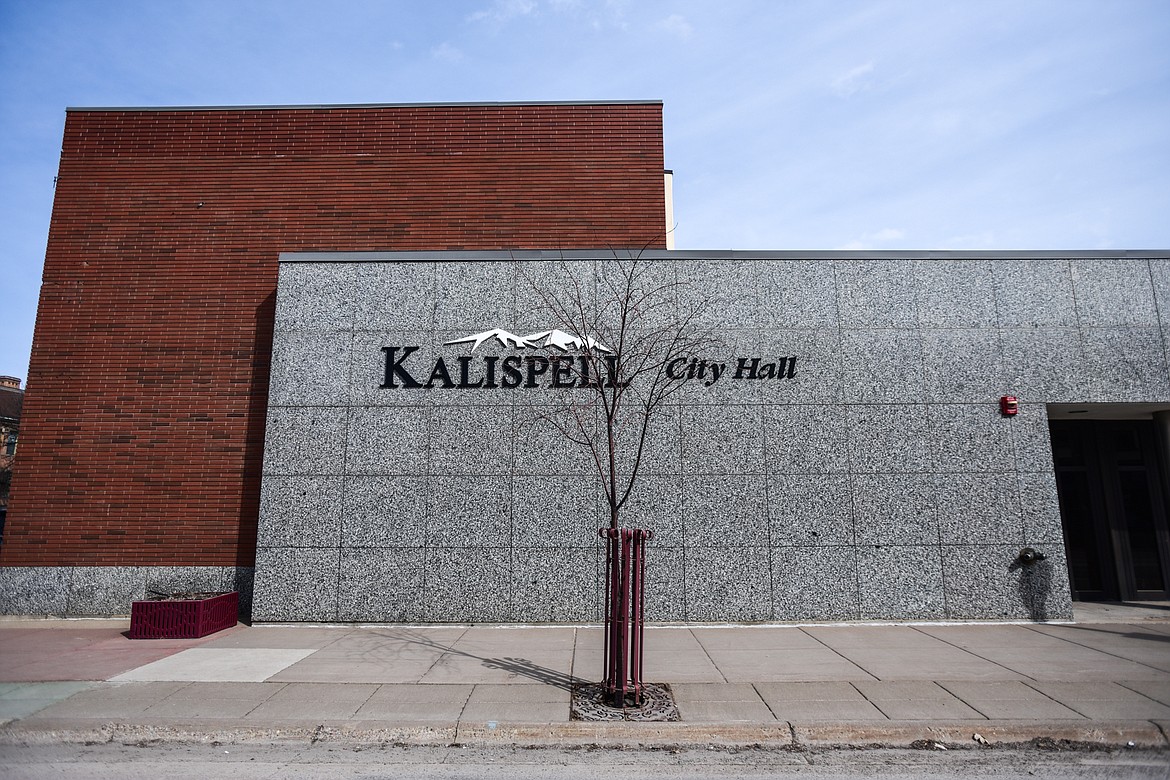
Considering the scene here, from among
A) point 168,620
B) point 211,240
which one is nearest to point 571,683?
point 168,620

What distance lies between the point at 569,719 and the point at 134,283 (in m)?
11.3

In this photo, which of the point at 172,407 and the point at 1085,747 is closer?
the point at 1085,747

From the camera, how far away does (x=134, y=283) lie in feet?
39.9

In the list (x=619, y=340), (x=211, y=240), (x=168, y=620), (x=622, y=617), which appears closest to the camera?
(x=622, y=617)

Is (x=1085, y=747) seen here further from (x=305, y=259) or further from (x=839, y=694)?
(x=305, y=259)

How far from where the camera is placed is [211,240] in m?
12.3

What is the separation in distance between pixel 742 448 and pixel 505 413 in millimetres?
3789

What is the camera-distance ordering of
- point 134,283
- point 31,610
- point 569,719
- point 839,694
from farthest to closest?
point 134,283
point 31,610
point 839,694
point 569,719

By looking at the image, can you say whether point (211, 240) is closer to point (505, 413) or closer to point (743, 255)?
point (505, 413)

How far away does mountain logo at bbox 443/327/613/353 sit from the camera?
35.2 ft

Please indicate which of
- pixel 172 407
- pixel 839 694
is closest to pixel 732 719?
pixel 839 694

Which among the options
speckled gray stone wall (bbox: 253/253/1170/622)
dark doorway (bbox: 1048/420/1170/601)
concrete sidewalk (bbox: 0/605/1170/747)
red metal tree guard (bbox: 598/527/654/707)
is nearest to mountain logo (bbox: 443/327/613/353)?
speckled gray stone wall (bbox: 253/253/1170/622)

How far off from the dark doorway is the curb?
749 cm

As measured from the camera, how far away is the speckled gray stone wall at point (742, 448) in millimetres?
10125
